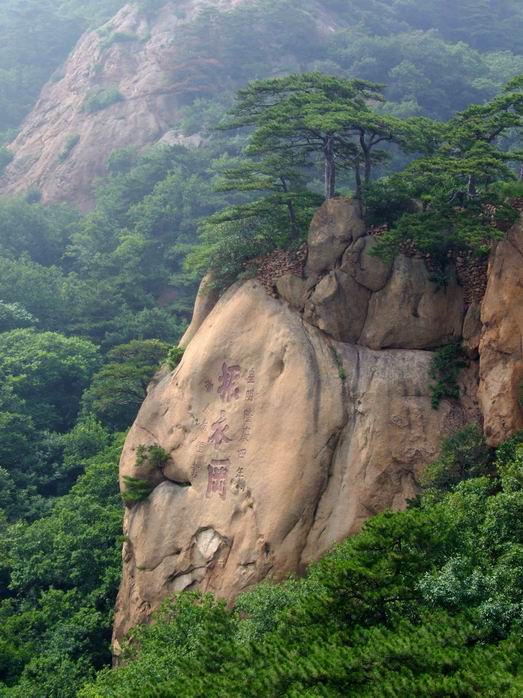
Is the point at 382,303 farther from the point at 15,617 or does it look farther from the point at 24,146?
the point at 24,146

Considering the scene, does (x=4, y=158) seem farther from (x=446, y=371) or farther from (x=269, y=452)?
(x=446, y=371)

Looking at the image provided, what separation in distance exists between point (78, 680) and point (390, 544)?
288 inches

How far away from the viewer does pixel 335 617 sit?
9047 millimetres

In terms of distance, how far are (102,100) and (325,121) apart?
103ft

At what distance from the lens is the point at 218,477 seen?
46.8ft

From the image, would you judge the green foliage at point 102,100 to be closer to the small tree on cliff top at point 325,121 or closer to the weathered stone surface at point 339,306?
the small tree on cliff top at point 325,121

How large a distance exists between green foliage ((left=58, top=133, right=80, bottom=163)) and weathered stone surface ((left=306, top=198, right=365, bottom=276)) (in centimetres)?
2953

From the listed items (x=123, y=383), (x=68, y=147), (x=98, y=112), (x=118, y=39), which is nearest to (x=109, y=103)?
(x=98, y=112)

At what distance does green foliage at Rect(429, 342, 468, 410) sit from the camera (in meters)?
13.8

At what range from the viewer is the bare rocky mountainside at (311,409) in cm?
1314

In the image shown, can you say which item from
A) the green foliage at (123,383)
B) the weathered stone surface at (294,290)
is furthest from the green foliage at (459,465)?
the green foliage at (123,383)

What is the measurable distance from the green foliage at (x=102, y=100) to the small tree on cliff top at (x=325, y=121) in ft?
92.5

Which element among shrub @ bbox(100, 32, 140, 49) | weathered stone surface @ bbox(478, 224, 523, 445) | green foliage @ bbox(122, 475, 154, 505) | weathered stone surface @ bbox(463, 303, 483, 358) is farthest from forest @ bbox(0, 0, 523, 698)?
shrub @ bbox(100, 32, 140, 49)

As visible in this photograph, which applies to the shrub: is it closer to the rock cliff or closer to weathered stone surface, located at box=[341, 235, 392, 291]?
the rock cliff
